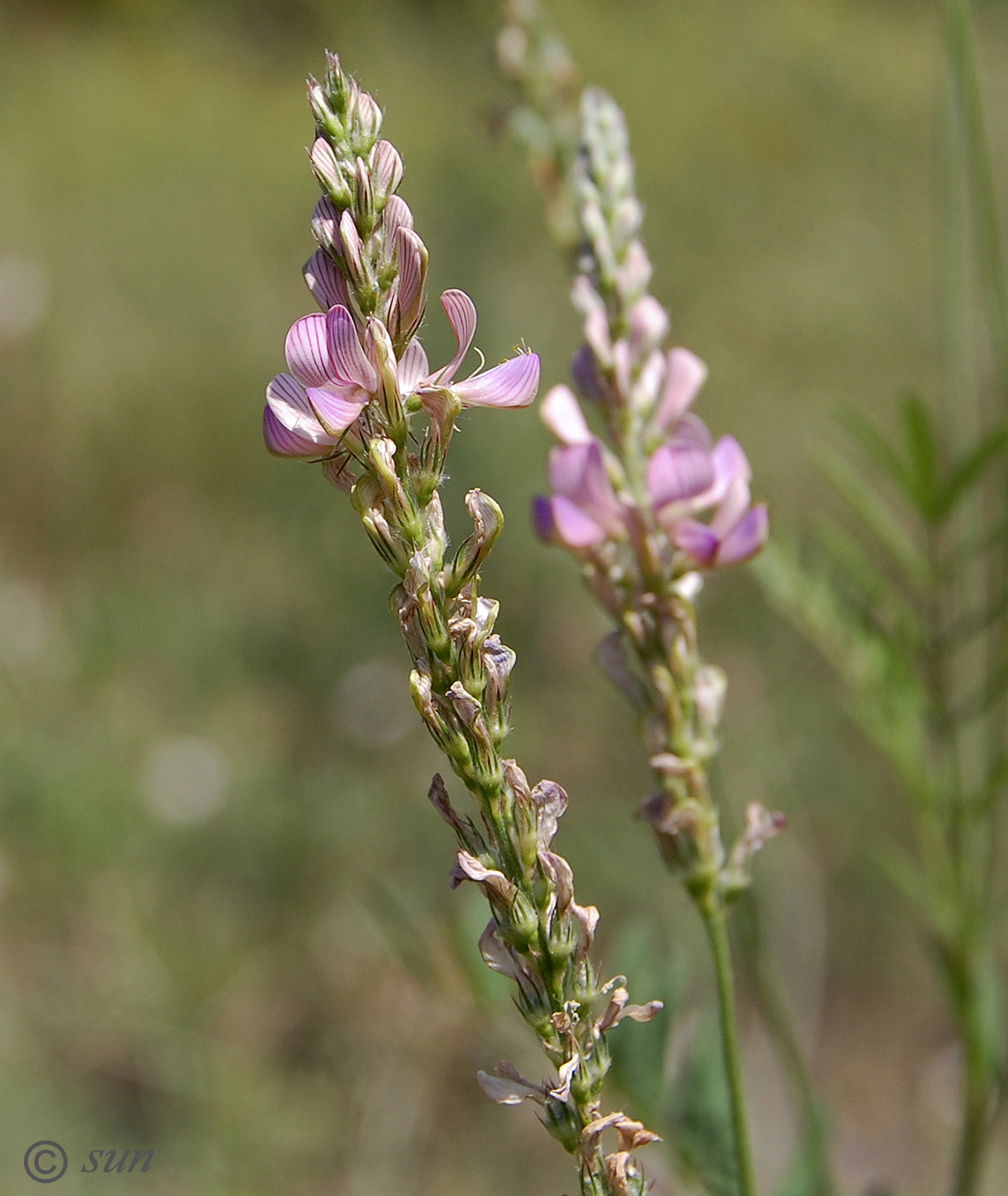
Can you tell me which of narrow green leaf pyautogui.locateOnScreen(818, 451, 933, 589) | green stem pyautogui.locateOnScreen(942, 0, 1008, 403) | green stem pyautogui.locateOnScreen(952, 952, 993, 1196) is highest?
green stem pyautogui.locateOnScreen(942, 0, 1008, 403)

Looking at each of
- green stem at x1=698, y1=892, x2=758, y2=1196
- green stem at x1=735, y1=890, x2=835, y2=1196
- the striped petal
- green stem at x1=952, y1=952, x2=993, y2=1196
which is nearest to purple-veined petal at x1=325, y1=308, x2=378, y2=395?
the striped petal

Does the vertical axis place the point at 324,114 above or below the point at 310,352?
above

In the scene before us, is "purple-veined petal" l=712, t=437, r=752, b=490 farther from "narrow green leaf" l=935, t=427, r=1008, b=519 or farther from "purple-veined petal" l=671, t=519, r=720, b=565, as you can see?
"narrow green leaf" l=935, t=427, r=1008, b=519

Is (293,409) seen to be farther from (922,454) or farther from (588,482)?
(922,454)

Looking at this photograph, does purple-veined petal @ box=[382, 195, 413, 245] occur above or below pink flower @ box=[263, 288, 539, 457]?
above

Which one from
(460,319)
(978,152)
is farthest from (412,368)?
(978,152)

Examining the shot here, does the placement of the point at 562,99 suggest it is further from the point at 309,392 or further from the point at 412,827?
the point at 412,827

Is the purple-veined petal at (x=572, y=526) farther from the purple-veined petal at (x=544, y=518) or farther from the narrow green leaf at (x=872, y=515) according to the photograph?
the narrow green leaf at (x=872, y=515)

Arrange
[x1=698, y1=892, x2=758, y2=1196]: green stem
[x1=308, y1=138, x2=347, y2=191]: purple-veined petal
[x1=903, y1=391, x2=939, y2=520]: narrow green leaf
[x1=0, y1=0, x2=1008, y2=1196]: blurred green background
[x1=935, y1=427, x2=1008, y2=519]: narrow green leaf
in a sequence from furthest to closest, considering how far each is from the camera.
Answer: [x1=0, y1=0, x2=1008, y2=1196]: blurred green background
[x1=903, y1=391, x2=939, y2=520]: narrow green leaf
[x1=935, y1=427, x2=1008, y2=519]: narrow green leaf
[x1=698, y1=892, x2=758, y2=1196]: green stem
[x1=308, y1=138, x2=347, y2=191]: purple-veined petal
